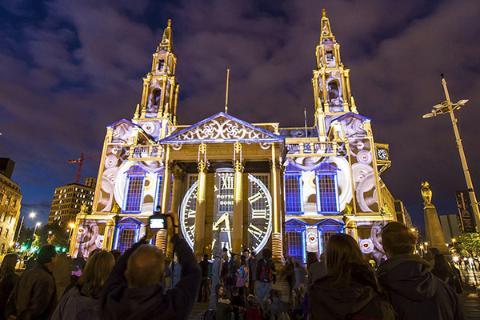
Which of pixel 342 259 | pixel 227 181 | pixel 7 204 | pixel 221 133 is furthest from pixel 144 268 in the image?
pixel 7 204

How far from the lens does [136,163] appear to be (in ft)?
104

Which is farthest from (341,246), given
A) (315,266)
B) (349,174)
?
(349,174)

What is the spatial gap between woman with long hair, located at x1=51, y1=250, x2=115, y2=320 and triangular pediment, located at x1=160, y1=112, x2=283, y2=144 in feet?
79.7

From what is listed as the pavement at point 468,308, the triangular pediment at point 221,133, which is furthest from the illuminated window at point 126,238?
the pavement at point 468,308

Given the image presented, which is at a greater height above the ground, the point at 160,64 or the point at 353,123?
the point at 160,64

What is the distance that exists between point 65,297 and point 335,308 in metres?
2.75

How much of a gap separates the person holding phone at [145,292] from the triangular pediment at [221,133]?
81.2 feet

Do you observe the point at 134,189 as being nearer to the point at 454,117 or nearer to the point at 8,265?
the point at 8,265

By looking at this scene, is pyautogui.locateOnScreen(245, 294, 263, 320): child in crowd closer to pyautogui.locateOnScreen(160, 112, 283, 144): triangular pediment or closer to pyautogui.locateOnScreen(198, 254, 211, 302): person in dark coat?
pyautogui.locateOnScreen(198, 254, 211, 302): person in dark coat

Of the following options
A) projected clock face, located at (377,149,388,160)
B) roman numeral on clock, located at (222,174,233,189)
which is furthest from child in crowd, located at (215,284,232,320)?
projected clock face, located at (377,149,388,160)

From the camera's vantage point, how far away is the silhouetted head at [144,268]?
8.20 ft

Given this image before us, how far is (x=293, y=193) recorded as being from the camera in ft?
96.3

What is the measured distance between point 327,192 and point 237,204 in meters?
9.43

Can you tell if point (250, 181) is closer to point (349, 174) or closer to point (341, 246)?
point (349, 174)
